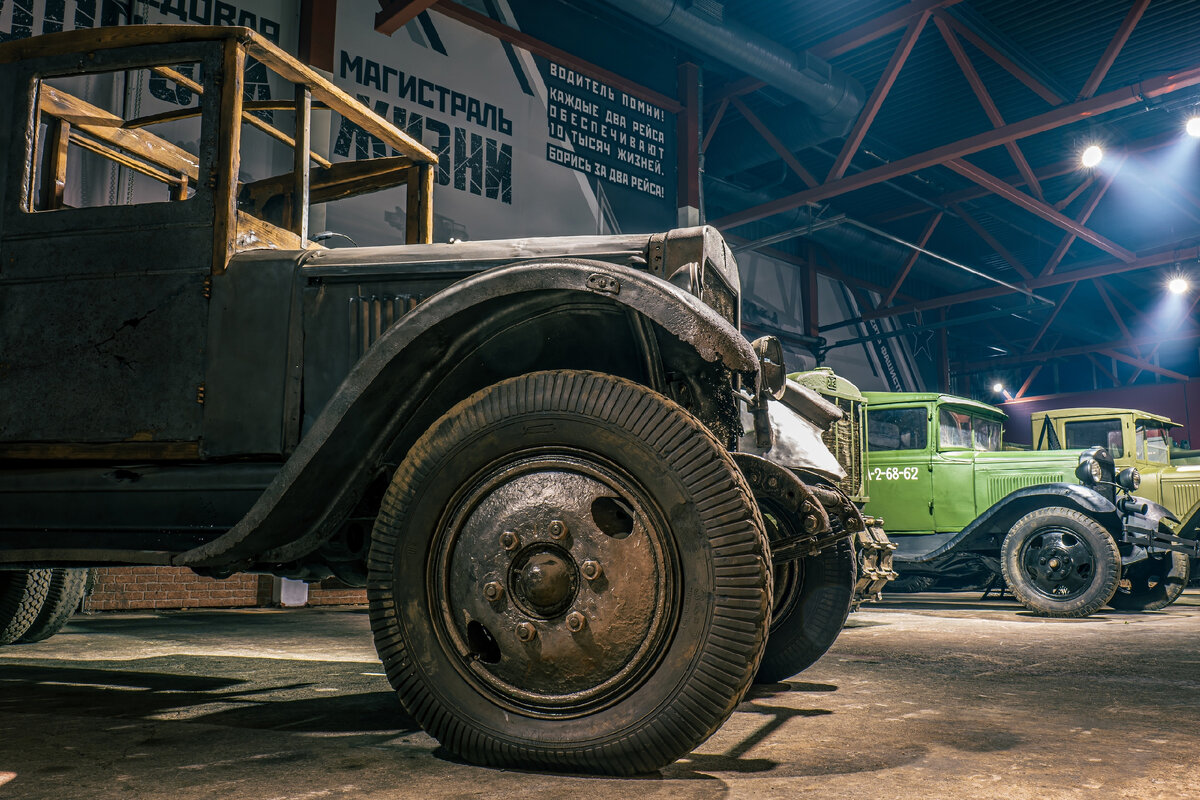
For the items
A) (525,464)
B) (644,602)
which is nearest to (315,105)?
(525,464)

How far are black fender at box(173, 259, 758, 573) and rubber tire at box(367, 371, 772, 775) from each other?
185mm

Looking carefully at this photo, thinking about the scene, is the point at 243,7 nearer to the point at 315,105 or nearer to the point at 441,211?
the point at 441,211

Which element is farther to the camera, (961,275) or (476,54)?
(961,275)

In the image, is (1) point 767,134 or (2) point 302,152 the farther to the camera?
(1) point 767,134

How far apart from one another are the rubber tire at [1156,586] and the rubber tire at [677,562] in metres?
8.00

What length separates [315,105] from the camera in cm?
321

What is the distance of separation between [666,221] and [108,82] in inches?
244

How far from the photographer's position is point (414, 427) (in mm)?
2439

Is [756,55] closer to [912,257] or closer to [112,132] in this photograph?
[912,257]

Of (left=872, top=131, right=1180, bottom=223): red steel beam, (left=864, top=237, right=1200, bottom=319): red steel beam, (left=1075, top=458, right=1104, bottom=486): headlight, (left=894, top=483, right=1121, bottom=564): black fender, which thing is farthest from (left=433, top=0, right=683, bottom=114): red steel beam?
(left=864, top=237, right=1200, bottom=319): red steel beam

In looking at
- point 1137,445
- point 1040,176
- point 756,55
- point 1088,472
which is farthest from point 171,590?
point 1040,176

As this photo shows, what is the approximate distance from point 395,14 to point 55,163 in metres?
5.70

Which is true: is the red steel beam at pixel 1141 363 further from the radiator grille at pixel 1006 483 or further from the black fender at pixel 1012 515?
the black fender at pixel 1012 515

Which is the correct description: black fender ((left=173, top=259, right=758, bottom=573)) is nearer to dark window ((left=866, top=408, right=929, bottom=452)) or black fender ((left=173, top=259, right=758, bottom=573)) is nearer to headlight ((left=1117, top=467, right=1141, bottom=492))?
headlight ((left=1117, top=467, right=1141, bottom=492))
